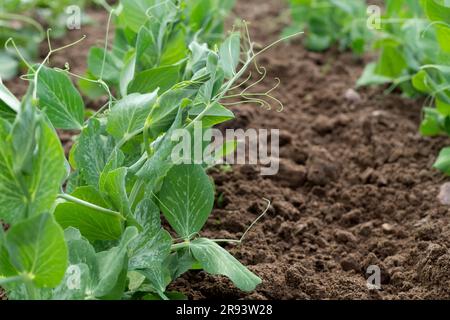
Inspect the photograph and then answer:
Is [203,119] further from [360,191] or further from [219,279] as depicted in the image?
[360,191]

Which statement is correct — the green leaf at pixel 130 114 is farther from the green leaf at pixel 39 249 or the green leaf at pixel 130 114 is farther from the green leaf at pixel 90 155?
the green leaf at pixel 39 249

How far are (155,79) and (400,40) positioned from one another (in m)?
1.17

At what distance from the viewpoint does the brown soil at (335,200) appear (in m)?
1.68

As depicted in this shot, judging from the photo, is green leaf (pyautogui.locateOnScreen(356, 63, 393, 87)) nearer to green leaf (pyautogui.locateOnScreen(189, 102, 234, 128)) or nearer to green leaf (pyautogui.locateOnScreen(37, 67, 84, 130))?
green leaf (pyautogui.locateOnScreen(189, 102, 234, 128))

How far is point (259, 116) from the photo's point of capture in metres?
2.66

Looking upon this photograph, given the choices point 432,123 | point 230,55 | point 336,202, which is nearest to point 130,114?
point 230,55

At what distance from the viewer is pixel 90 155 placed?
1.53m

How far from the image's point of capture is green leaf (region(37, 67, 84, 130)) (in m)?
1.58

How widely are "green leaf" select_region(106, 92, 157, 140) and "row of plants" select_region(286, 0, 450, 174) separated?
0.72 metres

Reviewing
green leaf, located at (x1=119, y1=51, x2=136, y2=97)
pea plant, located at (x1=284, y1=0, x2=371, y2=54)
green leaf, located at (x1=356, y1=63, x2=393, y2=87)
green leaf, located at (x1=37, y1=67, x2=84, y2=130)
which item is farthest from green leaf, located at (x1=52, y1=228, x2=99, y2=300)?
pea plant, located at (x1=284, y1=0, x2=371, y2=54)

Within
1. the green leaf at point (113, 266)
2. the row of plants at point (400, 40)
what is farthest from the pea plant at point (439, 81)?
the green leaf at point (113, 266)

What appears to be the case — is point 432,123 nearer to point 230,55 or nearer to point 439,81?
point 439,81
